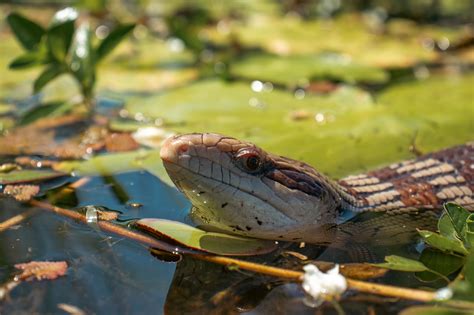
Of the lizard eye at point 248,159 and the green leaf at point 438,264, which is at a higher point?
the lizard eye at point 248,159

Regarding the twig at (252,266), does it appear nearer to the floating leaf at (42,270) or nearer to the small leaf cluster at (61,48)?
the floating leaf at (42,270)

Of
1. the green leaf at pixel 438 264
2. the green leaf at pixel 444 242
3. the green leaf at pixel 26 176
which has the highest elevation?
the green leaf at pixel 444 242

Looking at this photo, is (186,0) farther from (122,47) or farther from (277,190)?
(277,190)

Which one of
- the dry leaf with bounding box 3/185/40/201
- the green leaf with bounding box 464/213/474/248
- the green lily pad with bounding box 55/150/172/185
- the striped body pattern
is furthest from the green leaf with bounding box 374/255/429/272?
the dry leaf with bounding box 3/185/40/201

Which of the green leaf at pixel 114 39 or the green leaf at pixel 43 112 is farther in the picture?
the green leaf at pixel 114 39

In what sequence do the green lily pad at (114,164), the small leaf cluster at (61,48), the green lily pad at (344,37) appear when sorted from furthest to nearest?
the green lily pad at (344,37) < the small leaf cluster at (61,48) < the green lily pad at (114,164)

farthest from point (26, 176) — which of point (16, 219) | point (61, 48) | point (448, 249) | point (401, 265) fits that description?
point (448, 249)

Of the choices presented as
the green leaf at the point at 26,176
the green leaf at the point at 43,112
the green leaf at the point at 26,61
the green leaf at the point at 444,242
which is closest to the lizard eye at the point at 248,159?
the green leaf at the point at 444,242
